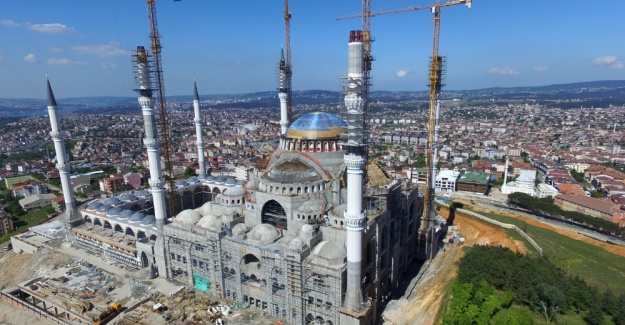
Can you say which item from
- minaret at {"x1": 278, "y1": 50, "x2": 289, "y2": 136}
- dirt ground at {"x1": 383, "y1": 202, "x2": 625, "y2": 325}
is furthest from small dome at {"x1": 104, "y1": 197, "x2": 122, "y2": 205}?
dirt ground at {"x1": 383, "y1": 202, "x2": 625, "y2": 325}

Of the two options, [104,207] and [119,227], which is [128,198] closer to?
[104,207]

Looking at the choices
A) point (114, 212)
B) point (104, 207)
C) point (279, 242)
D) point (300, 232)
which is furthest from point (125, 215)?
point (300, 232)

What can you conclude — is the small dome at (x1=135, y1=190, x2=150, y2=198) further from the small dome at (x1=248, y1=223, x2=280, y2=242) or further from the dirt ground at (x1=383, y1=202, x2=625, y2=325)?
the dirt ground at (x1=383, y1=202, x2=625, y2=325)

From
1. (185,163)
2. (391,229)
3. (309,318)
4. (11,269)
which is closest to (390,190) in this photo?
(391,229)

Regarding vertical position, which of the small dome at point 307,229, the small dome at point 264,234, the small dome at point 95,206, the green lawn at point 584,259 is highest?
the small dome at point 307,229

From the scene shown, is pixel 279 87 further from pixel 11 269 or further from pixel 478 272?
pixel 11 269

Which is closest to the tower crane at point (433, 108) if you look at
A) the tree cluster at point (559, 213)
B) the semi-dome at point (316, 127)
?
the semi-dome at point (316, 127)

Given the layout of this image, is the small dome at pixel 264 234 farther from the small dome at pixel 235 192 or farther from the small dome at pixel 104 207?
the small dome at pixel 104 207
